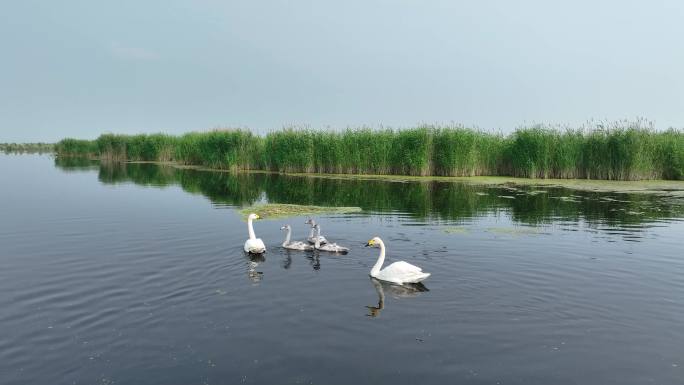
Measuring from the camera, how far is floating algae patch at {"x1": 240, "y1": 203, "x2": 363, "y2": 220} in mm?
22328

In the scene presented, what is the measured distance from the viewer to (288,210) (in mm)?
23172

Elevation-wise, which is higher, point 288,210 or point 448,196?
point 448,196

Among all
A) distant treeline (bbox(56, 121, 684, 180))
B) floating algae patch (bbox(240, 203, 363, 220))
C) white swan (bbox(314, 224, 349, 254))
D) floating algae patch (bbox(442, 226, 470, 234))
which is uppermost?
distant treeline (bbox(56, 121, 684, 180))

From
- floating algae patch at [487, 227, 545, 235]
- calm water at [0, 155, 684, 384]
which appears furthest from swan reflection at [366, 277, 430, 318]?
floating algae patch at [487, 227, 545, 235]

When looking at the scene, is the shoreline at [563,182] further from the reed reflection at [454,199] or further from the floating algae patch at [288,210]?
the floating algae patch at [288,210]

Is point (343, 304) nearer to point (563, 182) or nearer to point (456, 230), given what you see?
point (456, 230)

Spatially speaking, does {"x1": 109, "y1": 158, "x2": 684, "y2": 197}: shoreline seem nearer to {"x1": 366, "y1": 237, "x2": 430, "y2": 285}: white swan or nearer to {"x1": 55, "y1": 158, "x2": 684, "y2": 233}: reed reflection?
{"x1": 55, "y1": 158, "x2": 684, "y2": 233}: reed reflection

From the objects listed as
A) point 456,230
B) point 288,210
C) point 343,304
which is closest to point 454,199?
point 456,230

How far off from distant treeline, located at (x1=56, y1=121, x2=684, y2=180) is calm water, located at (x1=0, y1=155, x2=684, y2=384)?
18378 millimetres

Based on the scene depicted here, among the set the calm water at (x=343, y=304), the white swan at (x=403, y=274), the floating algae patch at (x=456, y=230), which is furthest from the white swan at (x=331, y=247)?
the floating algae patch at (x=456, y=230)

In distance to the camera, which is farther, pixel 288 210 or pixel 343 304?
pixel 288 210

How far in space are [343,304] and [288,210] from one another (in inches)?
519

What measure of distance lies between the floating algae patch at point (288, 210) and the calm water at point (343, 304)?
71.5 inches

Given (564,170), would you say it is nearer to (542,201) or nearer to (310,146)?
(542,201)
